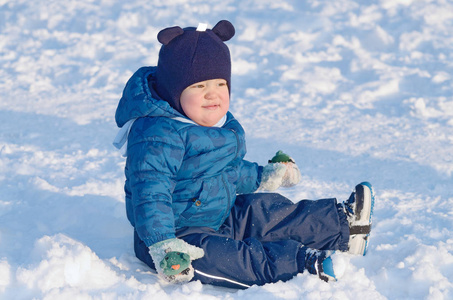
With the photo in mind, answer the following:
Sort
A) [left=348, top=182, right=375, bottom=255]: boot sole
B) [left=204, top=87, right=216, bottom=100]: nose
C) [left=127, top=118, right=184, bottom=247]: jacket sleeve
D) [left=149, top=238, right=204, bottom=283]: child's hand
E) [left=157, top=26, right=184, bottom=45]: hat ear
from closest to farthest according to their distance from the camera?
[left=149, top=238, right=204, bottom=283]: child's hand
[left=127, top=118, right=184, bottom=247]: jacket sleeve
[left=157, top=26, right=184, bottom=45]: hat ear
[left=204, top=87, right=216, bottom=100]: nose
[left=348, top=182, right=375, bottom=255]: boot sole

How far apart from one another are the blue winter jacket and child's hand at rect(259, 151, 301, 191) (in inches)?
10.3

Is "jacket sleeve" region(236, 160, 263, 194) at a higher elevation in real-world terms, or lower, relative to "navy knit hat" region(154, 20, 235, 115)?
lower

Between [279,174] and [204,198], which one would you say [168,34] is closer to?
[204,198]

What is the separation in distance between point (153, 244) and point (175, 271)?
0.16 meters

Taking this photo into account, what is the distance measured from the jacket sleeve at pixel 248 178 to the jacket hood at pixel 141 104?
55 centimetres

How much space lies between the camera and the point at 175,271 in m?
2.39

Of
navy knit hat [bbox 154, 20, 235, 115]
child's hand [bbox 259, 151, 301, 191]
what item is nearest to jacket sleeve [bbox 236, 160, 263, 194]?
child's hand [bbox 259, 151, 301, 191]

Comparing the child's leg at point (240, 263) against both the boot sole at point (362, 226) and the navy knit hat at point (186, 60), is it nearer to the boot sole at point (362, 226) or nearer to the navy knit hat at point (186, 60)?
the boot sole at point (362, 226)

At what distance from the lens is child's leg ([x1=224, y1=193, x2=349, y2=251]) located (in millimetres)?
2916

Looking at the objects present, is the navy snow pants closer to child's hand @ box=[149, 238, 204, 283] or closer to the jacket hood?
child's hand @ box=[149, 238, 204, 283]

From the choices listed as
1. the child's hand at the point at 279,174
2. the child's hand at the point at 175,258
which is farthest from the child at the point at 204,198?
the child's hand at the point at 279,174

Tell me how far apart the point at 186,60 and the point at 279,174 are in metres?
0.85

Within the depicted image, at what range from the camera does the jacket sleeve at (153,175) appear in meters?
2.50

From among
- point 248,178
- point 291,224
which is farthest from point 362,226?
point 248,178
